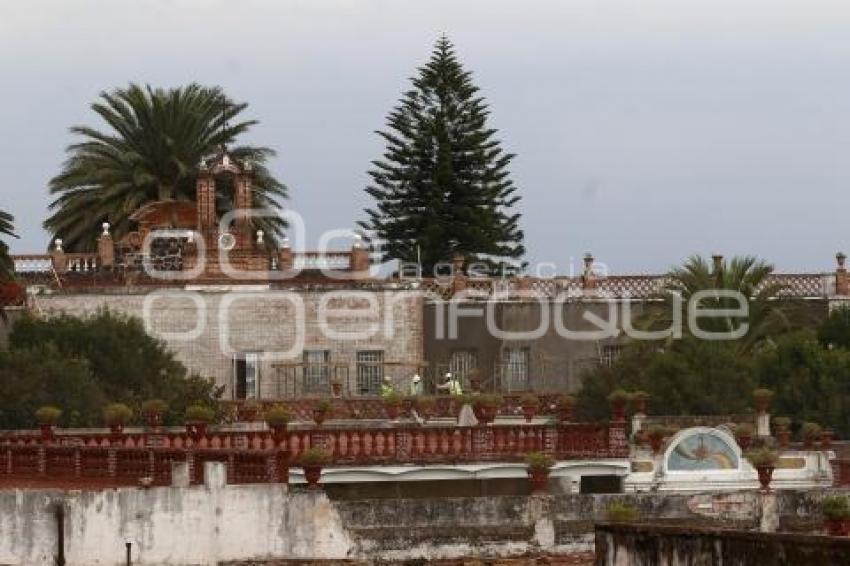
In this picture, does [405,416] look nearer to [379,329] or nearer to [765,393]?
[765,393]

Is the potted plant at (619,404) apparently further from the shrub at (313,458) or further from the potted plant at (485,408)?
the shrub at (313,458)

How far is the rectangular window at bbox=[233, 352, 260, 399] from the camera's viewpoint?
68.2m

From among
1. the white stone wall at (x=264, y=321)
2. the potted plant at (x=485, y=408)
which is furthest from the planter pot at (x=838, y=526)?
the white stone wall at (x=264, y=321)

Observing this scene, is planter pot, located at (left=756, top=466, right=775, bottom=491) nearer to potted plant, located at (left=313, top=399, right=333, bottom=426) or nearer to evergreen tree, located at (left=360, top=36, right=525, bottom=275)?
potted plant, located at (left=313, top=399, right=333, bottom=426)

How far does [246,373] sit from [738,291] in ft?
38.7

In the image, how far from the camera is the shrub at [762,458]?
142 ft

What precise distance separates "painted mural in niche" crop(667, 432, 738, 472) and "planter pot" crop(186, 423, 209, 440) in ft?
23.6

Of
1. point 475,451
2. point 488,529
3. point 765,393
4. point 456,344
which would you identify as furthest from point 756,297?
point 488,529

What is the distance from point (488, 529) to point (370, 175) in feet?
139

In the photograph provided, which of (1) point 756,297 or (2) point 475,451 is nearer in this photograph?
(2) point 475,451

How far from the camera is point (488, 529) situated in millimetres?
39250

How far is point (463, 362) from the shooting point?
70.9m

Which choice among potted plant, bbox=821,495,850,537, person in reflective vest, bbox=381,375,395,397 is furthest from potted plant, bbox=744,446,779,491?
person in reflective vest, bbox=381,375,395,397

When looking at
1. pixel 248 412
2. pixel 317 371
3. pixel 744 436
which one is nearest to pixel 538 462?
pixel 744 436
